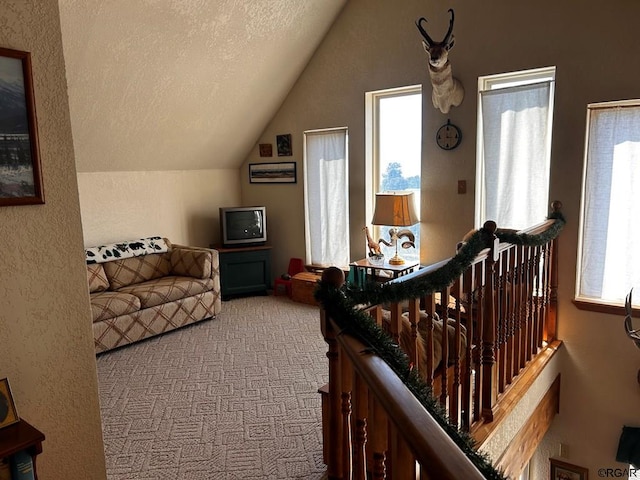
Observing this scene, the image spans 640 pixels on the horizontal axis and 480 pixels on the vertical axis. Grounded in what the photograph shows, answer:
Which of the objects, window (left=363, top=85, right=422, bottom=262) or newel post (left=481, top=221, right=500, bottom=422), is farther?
window (left=363, top=85, right=422, bottom=262)

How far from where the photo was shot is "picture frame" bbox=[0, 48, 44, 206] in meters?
1.63

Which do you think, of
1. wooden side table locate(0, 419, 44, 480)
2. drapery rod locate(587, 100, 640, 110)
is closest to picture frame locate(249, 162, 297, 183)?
drapery rod locate(587, 100, 640, 110)

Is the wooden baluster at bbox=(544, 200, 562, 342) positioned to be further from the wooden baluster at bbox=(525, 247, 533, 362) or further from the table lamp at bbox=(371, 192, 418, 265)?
the table lamp at bbox=(371, 192, 418, 265)

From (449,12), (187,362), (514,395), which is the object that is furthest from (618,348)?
(187,362)

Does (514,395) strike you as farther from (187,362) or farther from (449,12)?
(449,12)

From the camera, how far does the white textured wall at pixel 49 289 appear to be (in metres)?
1.70

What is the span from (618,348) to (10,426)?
4.05 m

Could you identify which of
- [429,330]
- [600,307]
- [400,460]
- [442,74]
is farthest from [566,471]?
[400,460]

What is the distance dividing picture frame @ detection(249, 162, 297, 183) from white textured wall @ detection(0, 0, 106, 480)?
4.14m

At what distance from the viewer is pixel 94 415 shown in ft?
6.54

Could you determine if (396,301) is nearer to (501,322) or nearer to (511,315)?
(501,322)

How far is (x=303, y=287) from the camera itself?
5633 mm

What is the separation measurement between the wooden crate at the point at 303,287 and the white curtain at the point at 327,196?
29 centimetres


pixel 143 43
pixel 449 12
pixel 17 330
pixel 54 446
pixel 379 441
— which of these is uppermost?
pixel 449 12
